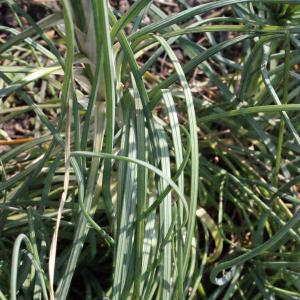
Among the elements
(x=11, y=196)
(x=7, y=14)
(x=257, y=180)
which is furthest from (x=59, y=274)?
(x=7, y=14)

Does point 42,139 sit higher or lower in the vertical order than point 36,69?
lower

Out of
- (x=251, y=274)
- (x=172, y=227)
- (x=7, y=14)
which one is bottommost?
(x=251, y=274)

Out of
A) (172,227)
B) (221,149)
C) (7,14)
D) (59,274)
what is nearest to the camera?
(172,227)

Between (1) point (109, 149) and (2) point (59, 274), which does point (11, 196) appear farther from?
(1) point (109, 149)

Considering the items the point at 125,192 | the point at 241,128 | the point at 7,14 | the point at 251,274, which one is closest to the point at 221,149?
the point at 241,128

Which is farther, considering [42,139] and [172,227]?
[42,139]

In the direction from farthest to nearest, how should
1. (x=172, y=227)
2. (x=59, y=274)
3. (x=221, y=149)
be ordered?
(x=221, y=149)
(x=59, y=274)
(x=172, y=227)
